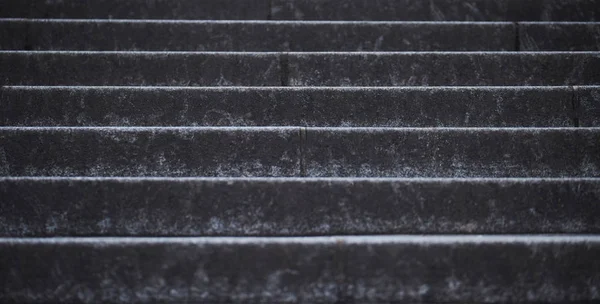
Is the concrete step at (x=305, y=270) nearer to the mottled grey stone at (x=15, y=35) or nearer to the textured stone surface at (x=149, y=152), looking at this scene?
the textured stone surface at (x=149, y=152)

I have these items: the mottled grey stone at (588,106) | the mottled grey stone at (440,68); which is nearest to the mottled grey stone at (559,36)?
the mottled grey stone at (440,68)

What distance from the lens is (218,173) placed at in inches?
91.5

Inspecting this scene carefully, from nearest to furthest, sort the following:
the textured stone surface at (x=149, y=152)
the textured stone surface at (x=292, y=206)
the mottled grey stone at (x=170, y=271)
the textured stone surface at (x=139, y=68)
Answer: the mottled grey stone at (x=170, y=271), the textured stone surface at (x=292, y=206), the textured stone surface at (x=149, y=152), the textured stone surface at (x=139, y=68)

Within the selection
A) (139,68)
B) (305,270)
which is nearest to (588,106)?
(305,270)

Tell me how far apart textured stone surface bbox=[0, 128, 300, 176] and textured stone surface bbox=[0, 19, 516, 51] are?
4.04ft

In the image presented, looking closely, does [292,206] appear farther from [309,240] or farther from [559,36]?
[559,36]

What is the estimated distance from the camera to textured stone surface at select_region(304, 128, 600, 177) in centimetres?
235

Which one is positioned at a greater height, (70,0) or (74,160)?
(70,0)

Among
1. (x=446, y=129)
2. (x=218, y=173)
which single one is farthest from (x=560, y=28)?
(x=218, y=173)

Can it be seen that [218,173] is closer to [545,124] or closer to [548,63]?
[545,124]

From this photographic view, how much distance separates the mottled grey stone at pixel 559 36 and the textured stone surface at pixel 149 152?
82.4 inches

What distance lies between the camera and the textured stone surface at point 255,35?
3.38 meters

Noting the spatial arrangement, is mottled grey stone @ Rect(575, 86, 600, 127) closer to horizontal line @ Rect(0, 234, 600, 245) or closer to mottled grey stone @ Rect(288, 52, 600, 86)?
mottled grey stone @ Rect(288, 52, 600, 86)

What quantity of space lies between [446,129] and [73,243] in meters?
1.75
